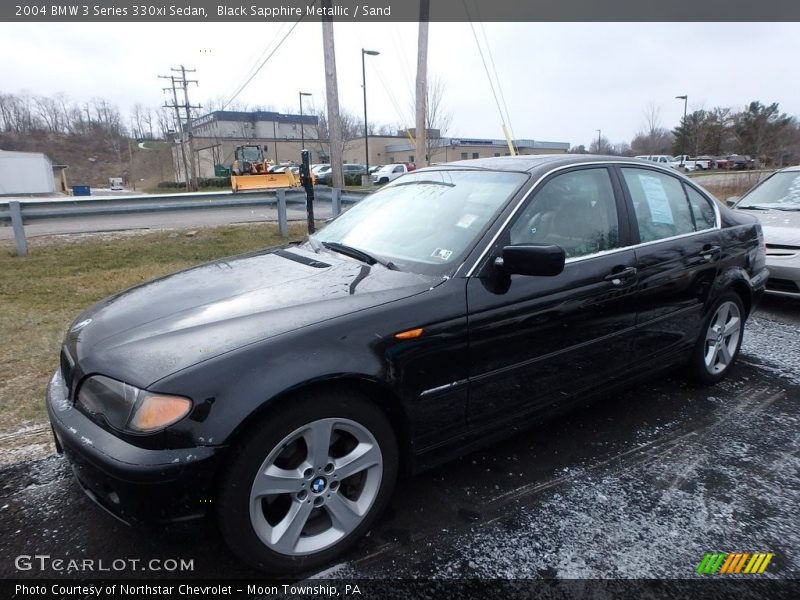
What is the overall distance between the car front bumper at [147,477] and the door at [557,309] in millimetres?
1241

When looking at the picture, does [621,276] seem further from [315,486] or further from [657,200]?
[315,486]

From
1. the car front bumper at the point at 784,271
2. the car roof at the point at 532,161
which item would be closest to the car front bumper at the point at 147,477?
the car roof at the point at 532,161

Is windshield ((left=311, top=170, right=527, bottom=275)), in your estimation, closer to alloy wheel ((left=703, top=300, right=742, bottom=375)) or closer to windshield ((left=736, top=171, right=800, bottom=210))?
alloy wheel ((left=703, top=300, right=742, bottom=375))

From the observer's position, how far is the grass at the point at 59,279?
3.86 meters

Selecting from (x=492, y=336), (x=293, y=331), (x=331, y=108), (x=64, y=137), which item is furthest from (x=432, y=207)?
(x=64, y=137)

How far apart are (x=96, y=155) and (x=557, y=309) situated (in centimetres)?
10737

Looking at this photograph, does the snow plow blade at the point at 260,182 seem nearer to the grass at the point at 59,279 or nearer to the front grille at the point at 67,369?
the grass at the point at 59,279

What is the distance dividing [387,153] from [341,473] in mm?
71596

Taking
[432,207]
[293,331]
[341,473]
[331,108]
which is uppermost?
[331,108]

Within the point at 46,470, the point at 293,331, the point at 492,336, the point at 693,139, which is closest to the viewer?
the point at 293,331

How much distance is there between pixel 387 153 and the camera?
7075 centimetres

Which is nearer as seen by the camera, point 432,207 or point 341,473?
point 341,473

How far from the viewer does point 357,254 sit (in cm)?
289

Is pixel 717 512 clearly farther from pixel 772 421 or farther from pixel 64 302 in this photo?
pixel 64 302
